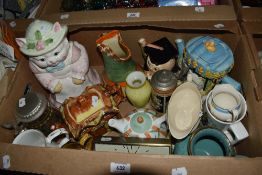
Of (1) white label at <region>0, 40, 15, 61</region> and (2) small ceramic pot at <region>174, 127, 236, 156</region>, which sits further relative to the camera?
(1) white label at <region>0, 40, 15, 61</region>

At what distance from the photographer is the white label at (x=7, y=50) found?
1008 millimetres

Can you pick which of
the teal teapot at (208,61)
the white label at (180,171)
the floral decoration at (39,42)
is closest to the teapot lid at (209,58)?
the teal teapot at (208,61)

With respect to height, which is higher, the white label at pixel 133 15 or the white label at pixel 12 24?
the white label at pixel 133 15

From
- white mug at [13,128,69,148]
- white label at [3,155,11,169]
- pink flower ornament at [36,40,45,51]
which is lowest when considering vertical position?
white mug at [13,128,69,148]

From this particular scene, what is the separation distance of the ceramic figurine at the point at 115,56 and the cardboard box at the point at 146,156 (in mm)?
57

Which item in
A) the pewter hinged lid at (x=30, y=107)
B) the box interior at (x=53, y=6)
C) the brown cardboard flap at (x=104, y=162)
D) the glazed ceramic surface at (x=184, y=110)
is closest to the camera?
the brown cardboard flap at (x=104, y=162)

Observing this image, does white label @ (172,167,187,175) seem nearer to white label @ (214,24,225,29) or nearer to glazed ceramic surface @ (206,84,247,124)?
glazed ceramic surface @ (206,84,247,124)

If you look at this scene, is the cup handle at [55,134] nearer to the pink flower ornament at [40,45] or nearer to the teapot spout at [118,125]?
the teapot spout at [118,125]

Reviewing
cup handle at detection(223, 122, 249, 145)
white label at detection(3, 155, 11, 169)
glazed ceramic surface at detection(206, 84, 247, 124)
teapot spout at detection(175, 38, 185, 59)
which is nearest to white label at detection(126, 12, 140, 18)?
teapot spout at detection(175, 38, 185, 59)

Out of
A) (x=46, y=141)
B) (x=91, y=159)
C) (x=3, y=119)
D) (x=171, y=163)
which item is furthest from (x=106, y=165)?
(x=3, y=119)

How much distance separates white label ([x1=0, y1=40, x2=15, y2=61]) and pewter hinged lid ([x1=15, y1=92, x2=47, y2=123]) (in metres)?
0.17

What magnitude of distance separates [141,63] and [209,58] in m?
0.38

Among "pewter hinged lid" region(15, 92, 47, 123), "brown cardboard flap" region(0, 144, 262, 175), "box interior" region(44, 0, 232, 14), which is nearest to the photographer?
"brown cardboard flap" region(0, 144, 262, 175)

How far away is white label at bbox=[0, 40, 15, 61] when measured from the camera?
3.31 ft
